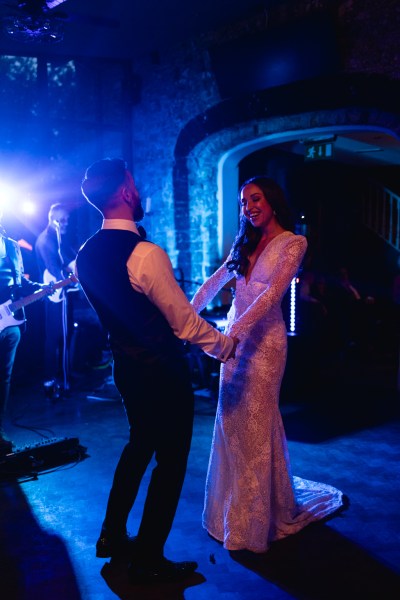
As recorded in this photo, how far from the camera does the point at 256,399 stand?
9.03ft

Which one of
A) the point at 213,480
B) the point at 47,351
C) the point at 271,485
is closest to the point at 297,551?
the point at 271,485

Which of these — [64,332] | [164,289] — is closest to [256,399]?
[164,289]

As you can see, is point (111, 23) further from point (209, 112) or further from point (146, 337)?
point (146, 337)

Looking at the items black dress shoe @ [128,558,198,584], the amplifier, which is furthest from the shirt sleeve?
the amplifier

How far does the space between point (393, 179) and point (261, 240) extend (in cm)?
1070

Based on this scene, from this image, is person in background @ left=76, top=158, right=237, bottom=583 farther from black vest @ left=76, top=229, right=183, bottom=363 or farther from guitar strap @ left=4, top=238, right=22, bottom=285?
guitar strap @ left=4, top=238, right=22, bottom=285

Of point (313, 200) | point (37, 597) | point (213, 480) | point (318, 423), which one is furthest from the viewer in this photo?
point (313, 200)

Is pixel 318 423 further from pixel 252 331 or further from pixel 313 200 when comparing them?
pixel 313 200

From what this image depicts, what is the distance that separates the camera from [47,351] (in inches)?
230

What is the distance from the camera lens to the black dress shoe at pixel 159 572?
8.04 ft

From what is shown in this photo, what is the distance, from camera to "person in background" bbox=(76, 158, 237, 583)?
2221mm

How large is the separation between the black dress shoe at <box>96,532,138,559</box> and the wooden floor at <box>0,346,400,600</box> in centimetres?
5

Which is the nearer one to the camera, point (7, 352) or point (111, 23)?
point (7, 352)

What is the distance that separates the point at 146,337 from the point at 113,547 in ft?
3.50
